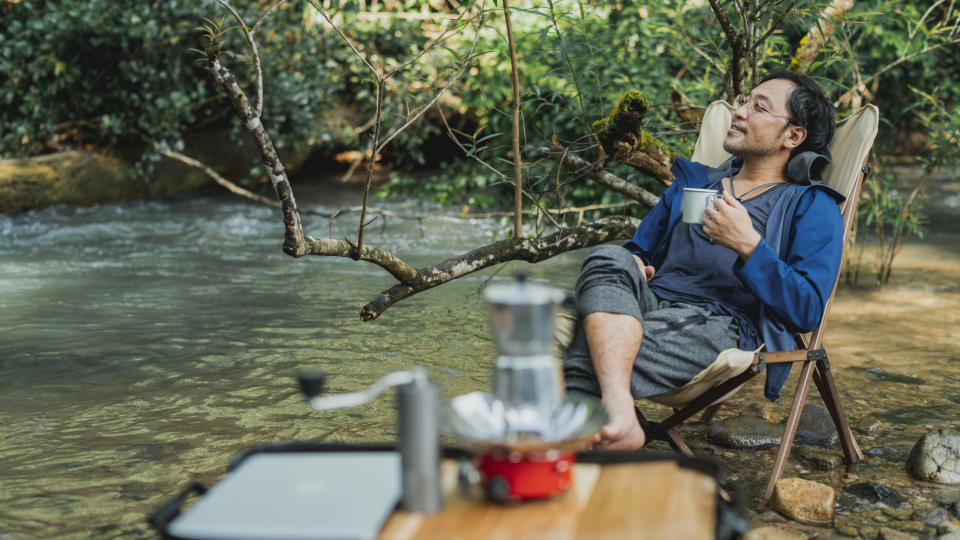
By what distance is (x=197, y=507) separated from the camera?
1562mm

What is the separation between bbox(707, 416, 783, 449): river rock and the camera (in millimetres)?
3322

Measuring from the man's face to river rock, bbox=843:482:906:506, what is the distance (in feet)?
3.71

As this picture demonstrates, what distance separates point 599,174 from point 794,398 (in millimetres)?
1709

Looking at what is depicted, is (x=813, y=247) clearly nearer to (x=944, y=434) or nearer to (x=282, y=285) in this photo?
(x=944, y=434)

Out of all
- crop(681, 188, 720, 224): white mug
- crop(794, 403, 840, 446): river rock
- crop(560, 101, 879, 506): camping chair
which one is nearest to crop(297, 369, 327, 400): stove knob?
crop(560, 101, 879, 506): camping chair

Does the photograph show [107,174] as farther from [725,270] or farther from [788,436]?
[788,436]

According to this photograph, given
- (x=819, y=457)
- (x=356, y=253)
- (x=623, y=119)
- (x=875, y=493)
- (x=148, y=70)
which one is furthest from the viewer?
(x=148, y=70)

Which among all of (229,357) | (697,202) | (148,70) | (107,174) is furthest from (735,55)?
(107,174)

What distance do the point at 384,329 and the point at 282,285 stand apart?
1457 mm

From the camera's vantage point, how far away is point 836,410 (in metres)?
3.06

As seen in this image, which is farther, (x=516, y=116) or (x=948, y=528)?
(x=516, y=116)

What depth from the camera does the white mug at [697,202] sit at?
2.66m

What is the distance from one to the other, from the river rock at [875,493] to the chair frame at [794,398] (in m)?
0.23

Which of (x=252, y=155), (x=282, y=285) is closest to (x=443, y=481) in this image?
(x=282, y=285)
